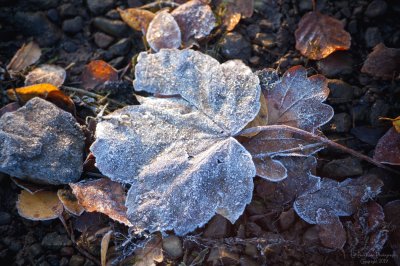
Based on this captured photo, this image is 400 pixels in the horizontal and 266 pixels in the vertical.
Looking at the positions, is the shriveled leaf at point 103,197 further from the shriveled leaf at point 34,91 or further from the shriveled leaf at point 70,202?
the shriveled leaf at point 34,91

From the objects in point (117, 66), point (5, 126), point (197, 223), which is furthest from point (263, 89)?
point (5, 126)

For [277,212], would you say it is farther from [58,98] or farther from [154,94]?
[58,98]

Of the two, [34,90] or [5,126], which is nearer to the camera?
[5,126]

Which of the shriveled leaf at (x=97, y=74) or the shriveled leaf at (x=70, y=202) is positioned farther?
the shriveled leaf at (x=97, y=74)

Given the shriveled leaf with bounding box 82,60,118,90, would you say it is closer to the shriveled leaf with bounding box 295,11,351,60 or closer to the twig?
the twig

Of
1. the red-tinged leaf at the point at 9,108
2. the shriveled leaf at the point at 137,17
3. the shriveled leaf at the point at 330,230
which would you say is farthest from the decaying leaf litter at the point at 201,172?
the shriveled leaf at the point at 137,17

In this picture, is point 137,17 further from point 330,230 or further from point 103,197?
point 330,230

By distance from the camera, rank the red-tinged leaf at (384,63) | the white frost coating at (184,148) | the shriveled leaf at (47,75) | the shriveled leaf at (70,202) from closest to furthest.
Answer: the white frost coating at (184,148)
the shriveled leaf at (70,202)
the red-tinged leaf at (384,63)
the shriveled leaf at (47,75)
